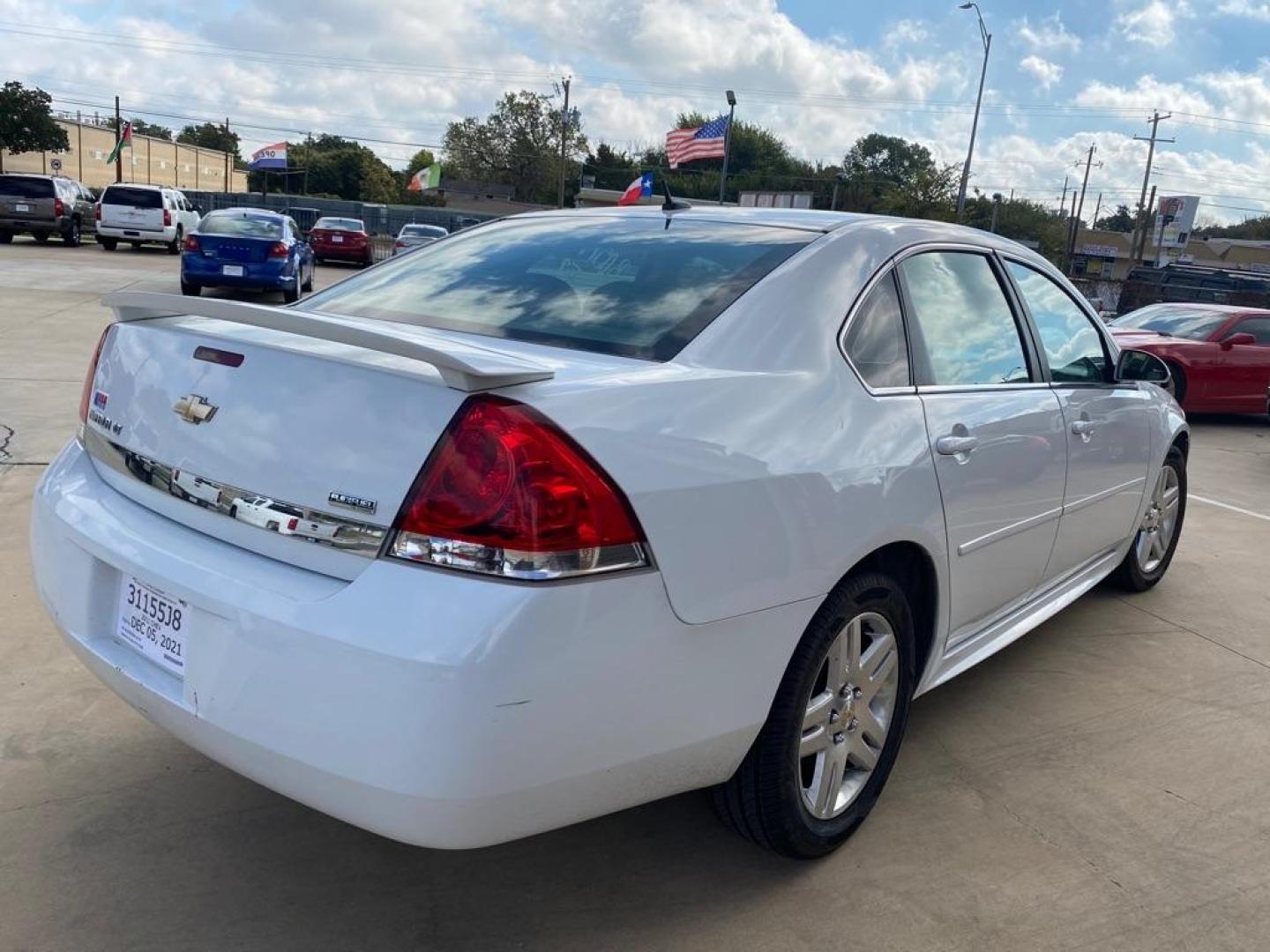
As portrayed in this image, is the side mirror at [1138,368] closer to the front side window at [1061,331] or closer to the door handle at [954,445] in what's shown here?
Answer: the front side window at [1061,331]

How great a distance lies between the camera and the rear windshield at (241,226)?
1541 cm

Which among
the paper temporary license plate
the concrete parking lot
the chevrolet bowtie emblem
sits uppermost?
the chevrolet bowtie emblem

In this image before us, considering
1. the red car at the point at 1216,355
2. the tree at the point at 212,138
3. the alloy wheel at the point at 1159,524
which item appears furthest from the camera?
the tree at the point at 212,138

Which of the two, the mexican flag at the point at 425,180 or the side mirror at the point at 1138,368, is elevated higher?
the mexican flag at the point at 425,180

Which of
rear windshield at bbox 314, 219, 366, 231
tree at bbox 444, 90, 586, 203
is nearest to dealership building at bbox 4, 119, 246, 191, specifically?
tree at bbox 444, 90, 586, 203

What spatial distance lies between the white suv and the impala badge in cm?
2472

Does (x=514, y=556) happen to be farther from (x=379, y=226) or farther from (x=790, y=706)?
(x=379, y=226)

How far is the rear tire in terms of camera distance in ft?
15.6

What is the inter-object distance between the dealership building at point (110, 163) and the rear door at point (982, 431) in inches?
2699

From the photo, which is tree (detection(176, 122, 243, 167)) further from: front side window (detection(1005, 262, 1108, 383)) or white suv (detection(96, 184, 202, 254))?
front side window (detection(1005, 262, 1108, 383))

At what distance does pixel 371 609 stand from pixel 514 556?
268 mm

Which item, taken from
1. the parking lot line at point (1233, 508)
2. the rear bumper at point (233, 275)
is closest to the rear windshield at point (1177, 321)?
the parking lot line at point (1233, 508)

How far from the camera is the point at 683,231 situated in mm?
3014

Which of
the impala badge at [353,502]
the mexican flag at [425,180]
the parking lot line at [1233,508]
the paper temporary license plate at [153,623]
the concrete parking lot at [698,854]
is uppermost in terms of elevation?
the mexican flag at [425,180]
